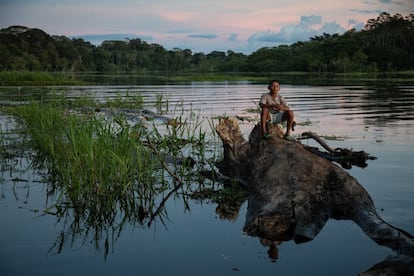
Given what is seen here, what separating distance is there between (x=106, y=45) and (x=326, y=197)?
487 ft

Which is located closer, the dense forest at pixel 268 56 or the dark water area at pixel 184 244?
the dark water area at pixel 184 244

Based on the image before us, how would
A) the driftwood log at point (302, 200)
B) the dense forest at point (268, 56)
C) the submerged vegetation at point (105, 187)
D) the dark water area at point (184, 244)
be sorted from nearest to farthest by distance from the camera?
the dark water area at point (184, 244) → the driftwood log at point (302, 200) → the submerged vegetation at point (105, 187) → the dense forest at point (268, 56)

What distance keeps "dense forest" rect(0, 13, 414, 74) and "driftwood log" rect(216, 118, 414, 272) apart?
6100 centimetres

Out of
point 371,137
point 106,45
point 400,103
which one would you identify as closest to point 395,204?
point 371,137

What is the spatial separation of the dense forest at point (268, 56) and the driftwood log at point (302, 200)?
6100 cm

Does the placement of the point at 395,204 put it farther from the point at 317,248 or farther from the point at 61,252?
the point at 61,252

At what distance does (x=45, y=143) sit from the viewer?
10.8 m

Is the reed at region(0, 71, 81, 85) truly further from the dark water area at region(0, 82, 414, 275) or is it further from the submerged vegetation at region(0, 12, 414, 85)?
the dark water area at region(0, 82, 414, 275)

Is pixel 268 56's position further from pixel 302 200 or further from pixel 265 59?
pixel 302 200

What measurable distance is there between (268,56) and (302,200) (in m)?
105

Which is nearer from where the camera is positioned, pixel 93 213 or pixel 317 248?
pixel 317 248

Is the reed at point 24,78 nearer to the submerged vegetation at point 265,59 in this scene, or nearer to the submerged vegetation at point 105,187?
the submerged vegetation at point 265,59

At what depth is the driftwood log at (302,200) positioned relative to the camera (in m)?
6.59

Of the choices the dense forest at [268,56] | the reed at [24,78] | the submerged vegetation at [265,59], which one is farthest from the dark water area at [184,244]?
the dense forest at [268,56]
